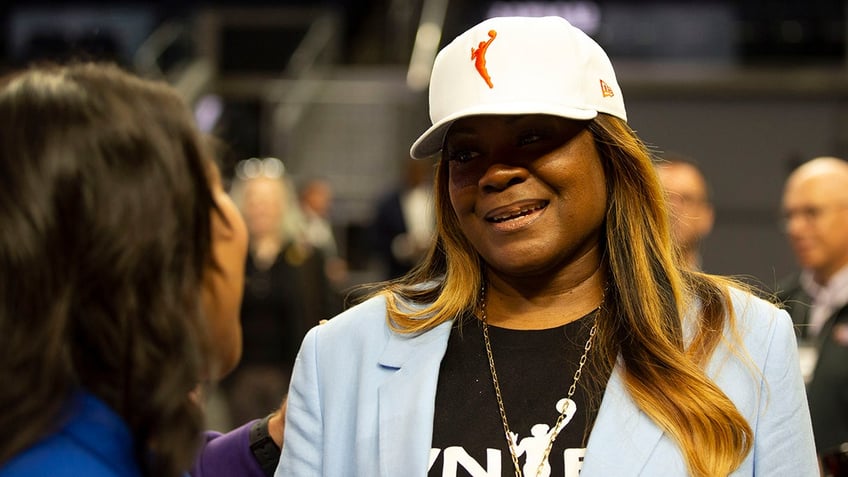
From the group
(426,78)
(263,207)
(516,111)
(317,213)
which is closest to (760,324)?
(516,111)

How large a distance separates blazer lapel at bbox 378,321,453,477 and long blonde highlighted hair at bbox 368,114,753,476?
4cm

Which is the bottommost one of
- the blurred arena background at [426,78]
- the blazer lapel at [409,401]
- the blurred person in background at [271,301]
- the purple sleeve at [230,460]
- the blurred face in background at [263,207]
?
the blurred arena background at [426,78]

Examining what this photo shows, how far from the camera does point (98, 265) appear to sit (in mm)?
1468

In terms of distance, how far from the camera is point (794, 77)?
39.0 feet

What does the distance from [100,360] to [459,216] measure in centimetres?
104

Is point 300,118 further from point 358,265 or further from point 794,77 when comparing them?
point 794,77

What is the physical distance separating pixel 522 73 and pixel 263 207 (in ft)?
15.7

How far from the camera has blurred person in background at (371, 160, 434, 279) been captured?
9.55 m

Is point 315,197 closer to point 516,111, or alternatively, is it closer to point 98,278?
point 516,111

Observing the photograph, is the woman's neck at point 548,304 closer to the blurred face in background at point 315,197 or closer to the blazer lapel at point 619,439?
the blazer lapel at point 619,439

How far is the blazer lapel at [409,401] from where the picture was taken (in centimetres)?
223

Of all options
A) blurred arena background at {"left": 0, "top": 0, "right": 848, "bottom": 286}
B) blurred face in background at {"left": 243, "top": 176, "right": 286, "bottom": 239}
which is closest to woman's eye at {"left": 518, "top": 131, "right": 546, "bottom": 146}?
blurred face in background at {"left": 243, "top": 176, "right": 286, "bottom": 239}

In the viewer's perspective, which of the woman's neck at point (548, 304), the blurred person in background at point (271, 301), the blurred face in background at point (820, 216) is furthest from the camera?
the blurred person in background at point (271, 301)

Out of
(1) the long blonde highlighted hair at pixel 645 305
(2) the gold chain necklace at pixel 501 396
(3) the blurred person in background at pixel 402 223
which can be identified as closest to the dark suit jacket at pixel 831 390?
(1) the long blonde highlighted hair at pixel 645 305
